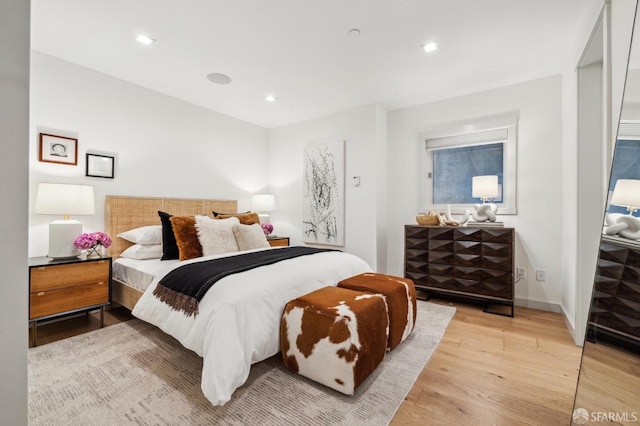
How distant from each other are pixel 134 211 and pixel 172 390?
2.24 m

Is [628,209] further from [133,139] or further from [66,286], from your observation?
[133,139]

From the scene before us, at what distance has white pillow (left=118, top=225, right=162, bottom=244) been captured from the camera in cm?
294

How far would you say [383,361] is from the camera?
202 cm

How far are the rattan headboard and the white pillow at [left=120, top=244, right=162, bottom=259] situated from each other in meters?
0.22

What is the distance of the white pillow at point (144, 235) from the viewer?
9.66ft

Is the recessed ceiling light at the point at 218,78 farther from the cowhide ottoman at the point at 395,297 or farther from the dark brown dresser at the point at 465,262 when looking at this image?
the dark brown dresser at the point at 465,262

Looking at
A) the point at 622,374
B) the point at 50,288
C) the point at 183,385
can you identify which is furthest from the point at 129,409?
the point at 622,374

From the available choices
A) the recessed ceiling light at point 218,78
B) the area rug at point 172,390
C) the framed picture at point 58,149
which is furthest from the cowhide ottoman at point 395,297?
the framed picture at point 58,149

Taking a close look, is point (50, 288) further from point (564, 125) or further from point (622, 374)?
point (564, 125)

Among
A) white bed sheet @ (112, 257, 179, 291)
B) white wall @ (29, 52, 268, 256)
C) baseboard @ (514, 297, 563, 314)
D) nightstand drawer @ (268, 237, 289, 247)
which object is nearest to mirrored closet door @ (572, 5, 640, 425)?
baseboard @ (514, 297, 563, 314)

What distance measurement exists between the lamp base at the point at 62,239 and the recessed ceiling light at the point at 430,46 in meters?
3.55

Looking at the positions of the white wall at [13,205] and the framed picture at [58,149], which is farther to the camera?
the framed picture at [58,149]

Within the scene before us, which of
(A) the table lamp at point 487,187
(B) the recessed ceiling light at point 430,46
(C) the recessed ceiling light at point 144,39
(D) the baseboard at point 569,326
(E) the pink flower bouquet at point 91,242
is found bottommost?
(D) the baseboard at point 569,326

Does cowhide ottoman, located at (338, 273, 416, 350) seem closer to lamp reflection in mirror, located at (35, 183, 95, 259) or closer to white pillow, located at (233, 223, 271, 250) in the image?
white pillow, located at (233, 223, 271, 250)
